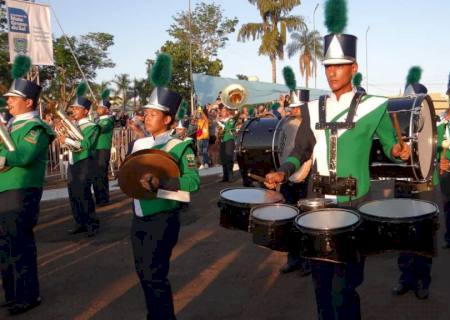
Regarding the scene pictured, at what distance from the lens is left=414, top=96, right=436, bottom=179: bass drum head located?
397cm

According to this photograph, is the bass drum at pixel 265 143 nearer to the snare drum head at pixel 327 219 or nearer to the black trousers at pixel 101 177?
the snare drum head at pixel 327 219

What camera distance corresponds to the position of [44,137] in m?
4.49

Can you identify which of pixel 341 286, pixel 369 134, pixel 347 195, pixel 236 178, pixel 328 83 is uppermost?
pixel 328 83

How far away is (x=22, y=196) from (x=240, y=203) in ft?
7.34

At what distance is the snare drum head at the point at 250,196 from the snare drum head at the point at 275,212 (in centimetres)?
9

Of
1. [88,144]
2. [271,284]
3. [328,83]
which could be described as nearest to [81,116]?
[88,144]

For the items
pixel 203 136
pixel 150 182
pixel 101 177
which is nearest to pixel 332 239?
pixel 150 182

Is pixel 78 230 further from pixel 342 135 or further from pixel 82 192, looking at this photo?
pixel 342 135

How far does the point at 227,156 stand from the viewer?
1270 cm

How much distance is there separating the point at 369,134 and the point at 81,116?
556 cm

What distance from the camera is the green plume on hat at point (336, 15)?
10.7 ft

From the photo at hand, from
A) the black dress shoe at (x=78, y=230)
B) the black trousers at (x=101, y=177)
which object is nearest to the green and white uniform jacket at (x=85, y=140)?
the black dress shoe at (x=78, y=230)

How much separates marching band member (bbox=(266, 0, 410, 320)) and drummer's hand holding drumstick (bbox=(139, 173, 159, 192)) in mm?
747

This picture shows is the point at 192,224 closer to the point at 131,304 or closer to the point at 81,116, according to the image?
the point at 81,116
